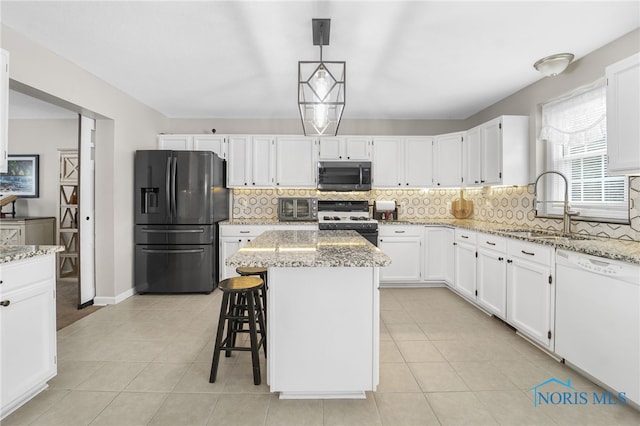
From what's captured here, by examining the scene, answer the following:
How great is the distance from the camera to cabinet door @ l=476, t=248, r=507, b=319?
2961 millimetres

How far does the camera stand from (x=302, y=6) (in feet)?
6.82

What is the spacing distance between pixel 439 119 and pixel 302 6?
137 inches

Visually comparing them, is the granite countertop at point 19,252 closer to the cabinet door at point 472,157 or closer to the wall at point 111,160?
the wall at point 111,160

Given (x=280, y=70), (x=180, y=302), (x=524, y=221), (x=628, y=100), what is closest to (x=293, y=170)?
(x=280, y=70)

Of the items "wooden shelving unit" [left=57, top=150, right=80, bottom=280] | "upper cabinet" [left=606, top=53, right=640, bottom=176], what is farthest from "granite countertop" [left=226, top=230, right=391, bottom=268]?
"wooden shelving unit" [left=57, top=150, right=80, bottom=280]

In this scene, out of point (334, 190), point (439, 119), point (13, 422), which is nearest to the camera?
point (13, 422)

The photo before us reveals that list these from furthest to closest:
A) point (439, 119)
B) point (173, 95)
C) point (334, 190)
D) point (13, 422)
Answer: point (439, 119) → point (334, 190) → point (173, 95) → point (13, 422)

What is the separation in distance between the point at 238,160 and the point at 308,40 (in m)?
2.40

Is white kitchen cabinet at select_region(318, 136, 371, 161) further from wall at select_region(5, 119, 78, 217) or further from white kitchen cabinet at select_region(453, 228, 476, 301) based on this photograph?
wall at select_region(5, 119, 78, 217)

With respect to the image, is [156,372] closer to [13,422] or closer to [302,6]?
[13,422]

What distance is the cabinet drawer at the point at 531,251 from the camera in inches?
93.7

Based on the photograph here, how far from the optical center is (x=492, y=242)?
3.13m

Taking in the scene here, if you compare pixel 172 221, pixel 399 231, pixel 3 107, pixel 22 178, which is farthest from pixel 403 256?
pixel 22 178

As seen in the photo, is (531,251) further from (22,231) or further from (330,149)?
(22,231)
